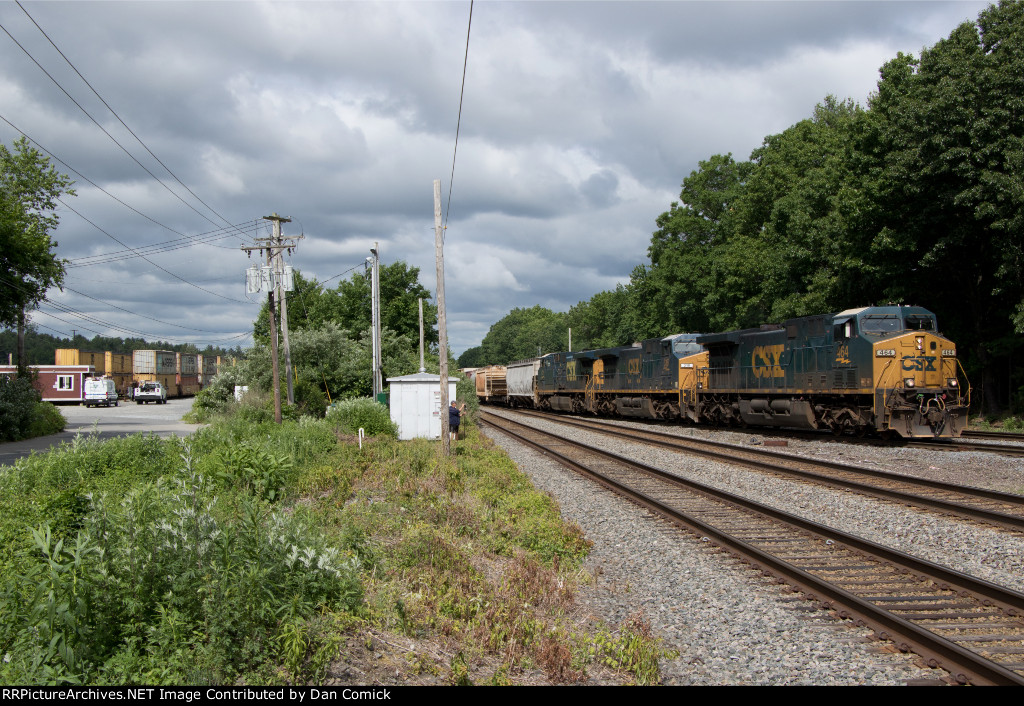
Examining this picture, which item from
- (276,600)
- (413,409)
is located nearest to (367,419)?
(413,409)

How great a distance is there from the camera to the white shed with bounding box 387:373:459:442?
2280 cm

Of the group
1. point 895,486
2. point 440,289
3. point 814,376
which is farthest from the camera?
point 814,376

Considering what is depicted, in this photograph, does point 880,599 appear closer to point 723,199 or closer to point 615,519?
point 615,519

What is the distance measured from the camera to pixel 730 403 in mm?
25219

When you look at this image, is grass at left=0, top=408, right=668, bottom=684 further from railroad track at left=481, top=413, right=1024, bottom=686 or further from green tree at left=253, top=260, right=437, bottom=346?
green tree at left=253, top=260, right=437, bottom=346

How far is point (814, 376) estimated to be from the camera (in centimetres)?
2008

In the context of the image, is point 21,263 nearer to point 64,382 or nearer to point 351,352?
point 351,352

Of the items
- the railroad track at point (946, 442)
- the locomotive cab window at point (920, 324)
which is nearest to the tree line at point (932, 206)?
the railroad track at point (946, 442)

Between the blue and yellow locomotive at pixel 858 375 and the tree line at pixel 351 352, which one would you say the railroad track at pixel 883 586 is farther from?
the tree line at pixel 351 352

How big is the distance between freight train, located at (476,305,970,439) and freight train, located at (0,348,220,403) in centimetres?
5039

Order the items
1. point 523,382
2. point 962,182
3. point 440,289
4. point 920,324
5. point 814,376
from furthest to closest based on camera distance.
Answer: point 523,382
point 962,182
point 814,376
point 920,324
point 440,289

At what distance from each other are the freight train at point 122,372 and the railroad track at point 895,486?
197 ft

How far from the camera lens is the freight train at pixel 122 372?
60.0 m

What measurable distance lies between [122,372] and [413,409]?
2946 inches
